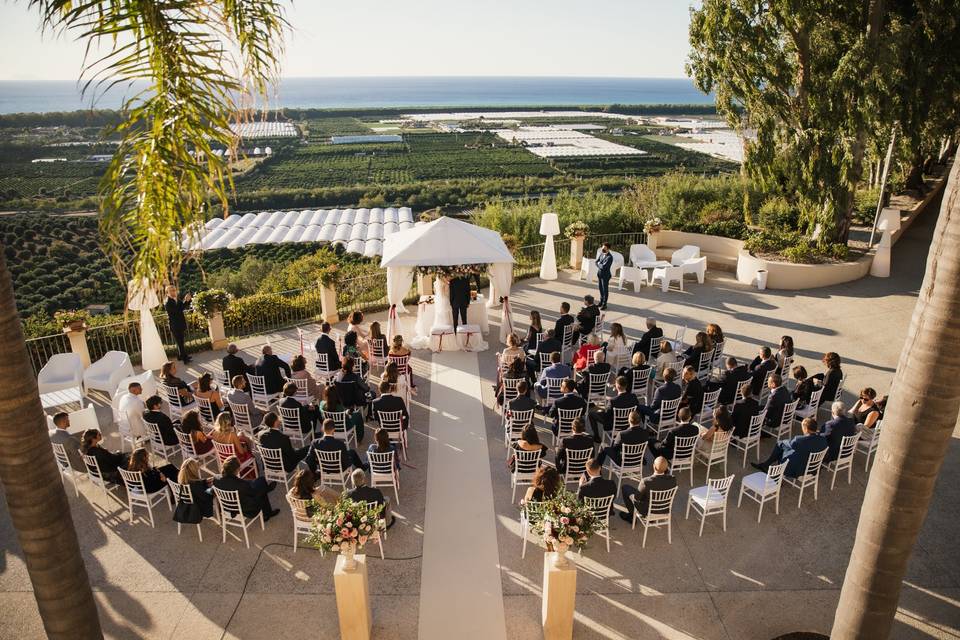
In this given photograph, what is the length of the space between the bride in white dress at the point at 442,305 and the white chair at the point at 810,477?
7.53 meters

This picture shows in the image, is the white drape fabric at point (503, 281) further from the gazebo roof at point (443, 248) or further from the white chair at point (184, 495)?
the white chair at point (184, 495)

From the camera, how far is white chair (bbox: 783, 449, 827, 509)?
8.48 metres

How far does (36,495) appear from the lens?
3975 millimetres

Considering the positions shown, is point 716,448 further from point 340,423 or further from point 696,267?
point 696,267

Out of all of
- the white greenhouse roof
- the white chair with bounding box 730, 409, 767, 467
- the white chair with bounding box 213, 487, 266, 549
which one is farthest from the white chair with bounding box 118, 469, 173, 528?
the white greenhouse roof

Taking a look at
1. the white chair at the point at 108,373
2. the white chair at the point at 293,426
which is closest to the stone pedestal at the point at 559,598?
the white chair at the point at 293,426

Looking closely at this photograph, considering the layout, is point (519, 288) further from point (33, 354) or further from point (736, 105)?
point (33, 354)

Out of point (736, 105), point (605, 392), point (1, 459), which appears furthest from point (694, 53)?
point (1, 459)

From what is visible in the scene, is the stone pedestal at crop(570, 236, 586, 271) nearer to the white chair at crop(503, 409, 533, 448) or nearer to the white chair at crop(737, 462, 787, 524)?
the white chair at crop(503, 409, 533, 448)

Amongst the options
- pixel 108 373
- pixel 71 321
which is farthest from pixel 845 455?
pixel 71 321

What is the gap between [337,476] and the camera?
848cm

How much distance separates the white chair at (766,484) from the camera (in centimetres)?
831

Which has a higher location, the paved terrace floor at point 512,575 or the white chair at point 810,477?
the white chair at point 810,477

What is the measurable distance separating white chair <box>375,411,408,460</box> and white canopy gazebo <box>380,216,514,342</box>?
4262 mm
